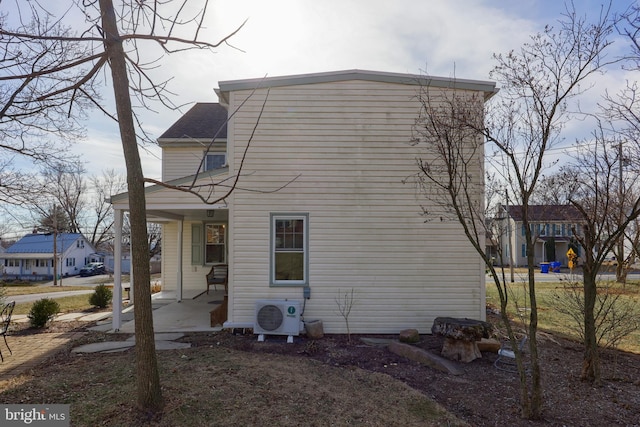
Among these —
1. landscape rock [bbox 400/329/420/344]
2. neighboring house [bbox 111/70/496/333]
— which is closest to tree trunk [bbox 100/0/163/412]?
neighboring house [bbox 111/70/496/333]

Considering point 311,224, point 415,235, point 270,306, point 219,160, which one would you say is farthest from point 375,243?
point 219,160

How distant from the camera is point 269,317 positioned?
709 cm

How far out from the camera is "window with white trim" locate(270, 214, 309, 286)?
25.0 feet

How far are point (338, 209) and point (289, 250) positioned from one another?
49.2 inches

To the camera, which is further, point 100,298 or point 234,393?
point 100,298

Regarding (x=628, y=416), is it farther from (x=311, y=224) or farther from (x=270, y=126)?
(x=270, y=126)

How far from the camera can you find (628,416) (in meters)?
4.15

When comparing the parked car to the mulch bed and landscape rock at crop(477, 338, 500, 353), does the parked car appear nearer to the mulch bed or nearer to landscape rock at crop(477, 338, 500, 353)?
the mulch bed

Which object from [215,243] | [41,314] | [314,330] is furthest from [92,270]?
[314,330]

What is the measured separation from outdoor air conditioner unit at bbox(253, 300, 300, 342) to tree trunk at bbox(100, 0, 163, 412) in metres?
3.29

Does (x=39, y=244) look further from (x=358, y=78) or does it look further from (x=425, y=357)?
(x=425, y=357)

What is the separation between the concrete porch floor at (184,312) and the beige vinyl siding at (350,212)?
4.11ft

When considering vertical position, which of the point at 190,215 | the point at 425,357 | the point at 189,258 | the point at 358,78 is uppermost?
the point at 358,78

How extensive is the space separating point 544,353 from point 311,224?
14.9 feet
